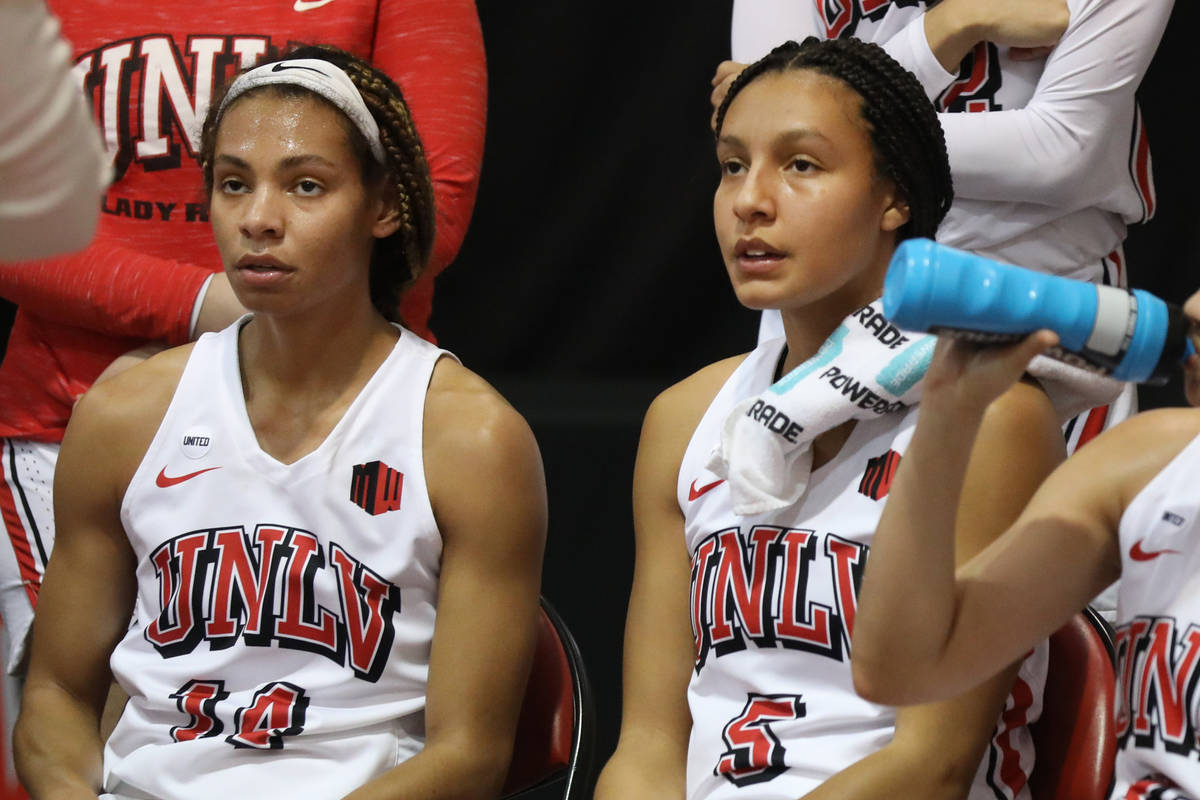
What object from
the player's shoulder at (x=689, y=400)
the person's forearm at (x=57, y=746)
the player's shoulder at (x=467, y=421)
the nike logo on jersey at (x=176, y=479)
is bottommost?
the person's forearm at (x=57, y=746)

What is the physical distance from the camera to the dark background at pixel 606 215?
11.3 ft

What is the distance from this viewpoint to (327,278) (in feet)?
6.85

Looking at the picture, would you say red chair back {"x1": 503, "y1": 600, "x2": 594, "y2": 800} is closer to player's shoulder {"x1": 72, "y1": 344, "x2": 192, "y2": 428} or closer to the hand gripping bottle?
player's shoulder {"x1": 72, "y1": 344, "x2": 192, "y2": 428}

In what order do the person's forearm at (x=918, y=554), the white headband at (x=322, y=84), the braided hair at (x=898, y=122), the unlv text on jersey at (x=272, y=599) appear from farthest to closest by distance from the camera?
the white headband at (x=322, y=84)
the unlv text on jersey at (x=272, y=599)
the braided hair at (x=898, y=122)
the person's forearm at (x=918, y=554)

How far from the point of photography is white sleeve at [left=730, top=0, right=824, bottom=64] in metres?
2.42

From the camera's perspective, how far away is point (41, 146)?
1254 millimetres

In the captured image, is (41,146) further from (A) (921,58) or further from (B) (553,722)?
(A) (921,58)

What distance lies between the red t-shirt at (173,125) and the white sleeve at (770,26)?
0.42 m

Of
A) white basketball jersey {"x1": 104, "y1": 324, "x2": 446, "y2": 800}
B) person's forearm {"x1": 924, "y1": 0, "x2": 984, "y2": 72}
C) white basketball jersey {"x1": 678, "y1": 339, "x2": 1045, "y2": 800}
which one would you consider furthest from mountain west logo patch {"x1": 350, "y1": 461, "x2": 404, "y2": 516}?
person's forearm {"x1": 924, "y1": 0, "x2": 984, "y2": 72}

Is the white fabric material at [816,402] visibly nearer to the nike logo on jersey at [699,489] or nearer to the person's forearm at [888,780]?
the nike logo on jersey at [699,489]

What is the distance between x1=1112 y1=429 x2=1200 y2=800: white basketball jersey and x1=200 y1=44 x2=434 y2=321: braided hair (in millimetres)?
1066

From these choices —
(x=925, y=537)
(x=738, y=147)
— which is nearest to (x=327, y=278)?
(x=738, y=147)

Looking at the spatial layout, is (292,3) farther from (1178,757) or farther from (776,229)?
(1178,757)

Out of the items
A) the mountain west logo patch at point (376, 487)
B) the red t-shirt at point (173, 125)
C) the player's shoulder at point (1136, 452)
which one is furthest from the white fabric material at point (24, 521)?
the player's shoulder at point (1136, 452)
